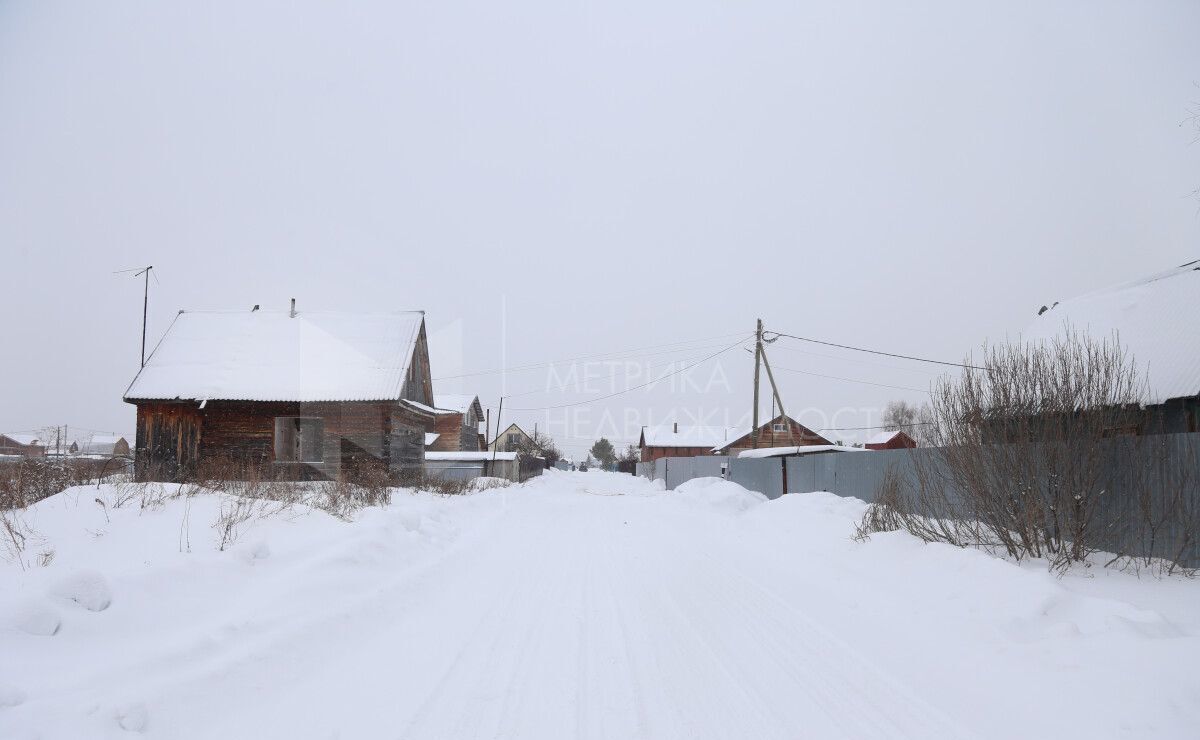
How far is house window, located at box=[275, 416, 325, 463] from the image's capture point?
2292cm

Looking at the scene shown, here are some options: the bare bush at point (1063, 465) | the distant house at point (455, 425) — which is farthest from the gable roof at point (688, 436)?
the bare bush at point (1063, 465)

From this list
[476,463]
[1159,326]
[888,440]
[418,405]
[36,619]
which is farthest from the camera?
[888,440]

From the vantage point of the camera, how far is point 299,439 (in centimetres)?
2336

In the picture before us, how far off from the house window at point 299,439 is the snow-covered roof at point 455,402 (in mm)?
28973

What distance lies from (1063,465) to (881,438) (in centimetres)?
6541

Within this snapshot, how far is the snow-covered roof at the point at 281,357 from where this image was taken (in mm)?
22406

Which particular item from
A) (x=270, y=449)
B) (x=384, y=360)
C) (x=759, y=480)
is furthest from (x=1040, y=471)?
(x=270, y=449)

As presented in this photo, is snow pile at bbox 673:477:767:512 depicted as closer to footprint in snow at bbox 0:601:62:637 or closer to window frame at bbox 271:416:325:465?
window frame at bbox 271:416:325:465

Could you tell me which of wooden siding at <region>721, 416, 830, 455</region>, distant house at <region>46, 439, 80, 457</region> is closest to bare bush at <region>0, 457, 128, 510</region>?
distant house at <region>46, 439, 80, 457</region>

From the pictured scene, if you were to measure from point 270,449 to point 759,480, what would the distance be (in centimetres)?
1804

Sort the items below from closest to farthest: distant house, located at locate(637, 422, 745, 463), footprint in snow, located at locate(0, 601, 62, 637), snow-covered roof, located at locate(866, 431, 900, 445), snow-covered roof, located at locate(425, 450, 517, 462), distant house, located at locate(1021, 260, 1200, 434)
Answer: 1. footprint in snow, located at locate(0, 601, 62, 637)
2. distant house, located at locate(1021, 260, 1200, 434)
3. snow-covered roof, located at locate(425, 450, 517, 462)
4. snow-covered roof, located at locate(866, 431, 900, 445)
5. distant house, located at locate(637, 422, 745, 463)

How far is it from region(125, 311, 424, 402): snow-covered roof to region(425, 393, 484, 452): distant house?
22.2 m

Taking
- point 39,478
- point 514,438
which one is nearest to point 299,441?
point 39,478

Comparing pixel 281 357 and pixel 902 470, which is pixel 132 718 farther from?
pixel 281 357
